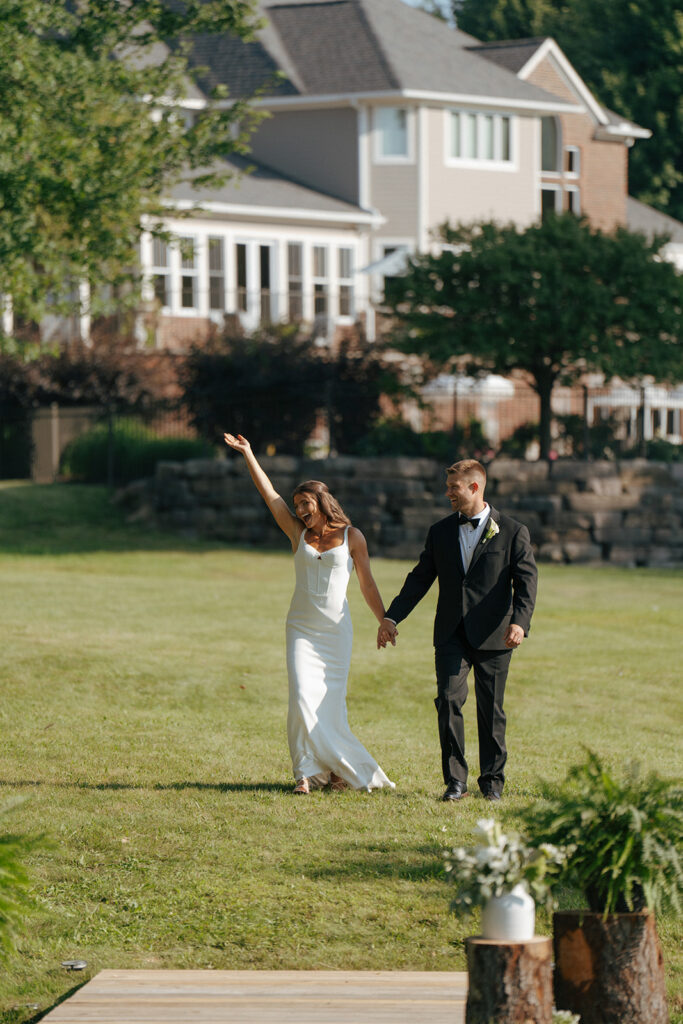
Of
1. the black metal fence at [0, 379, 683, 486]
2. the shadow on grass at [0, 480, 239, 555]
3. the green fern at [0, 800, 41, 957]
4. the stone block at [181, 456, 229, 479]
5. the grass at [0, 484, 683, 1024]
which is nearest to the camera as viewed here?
the green fern at [0, 800, 41, 957]

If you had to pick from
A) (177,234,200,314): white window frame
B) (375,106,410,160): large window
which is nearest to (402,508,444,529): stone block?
(177,234,200,314): white window frame

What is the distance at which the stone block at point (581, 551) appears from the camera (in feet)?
79.8

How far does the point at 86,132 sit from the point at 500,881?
618 inches

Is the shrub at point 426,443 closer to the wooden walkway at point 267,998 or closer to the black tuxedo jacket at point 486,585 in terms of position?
the black tuxedo jacket at point 486,585

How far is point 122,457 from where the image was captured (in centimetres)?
2792

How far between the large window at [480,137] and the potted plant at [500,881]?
37024 millimetres

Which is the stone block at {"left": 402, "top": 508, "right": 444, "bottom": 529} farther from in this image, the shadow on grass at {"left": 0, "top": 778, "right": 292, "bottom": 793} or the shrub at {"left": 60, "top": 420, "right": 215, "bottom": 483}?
the shadow on grass at {"left": 0, "top": 778, "right": 292, "bottom": 793}

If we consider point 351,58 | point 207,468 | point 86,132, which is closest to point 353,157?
point 351,58

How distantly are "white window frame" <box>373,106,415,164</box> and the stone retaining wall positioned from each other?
632 inches

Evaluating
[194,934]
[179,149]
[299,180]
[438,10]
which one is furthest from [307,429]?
[438,10]

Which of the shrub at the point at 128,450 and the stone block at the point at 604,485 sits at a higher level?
the shrub at the point at 128,450

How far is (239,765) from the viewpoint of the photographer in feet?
30.8

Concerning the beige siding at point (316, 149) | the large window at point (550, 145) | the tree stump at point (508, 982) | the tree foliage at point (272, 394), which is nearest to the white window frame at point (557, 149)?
the large window at point (550, 145)

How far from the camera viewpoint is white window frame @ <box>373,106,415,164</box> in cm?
3928
